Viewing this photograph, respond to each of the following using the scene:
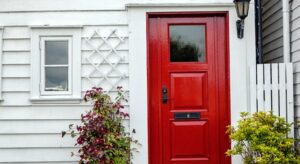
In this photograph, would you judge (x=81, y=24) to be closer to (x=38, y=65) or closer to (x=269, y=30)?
(x=38, y=65)

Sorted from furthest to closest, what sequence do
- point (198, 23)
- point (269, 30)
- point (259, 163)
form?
1. point (269, 30)
2. point (198, 23)
3. point (259, 163)

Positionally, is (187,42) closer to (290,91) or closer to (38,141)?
(290,91)

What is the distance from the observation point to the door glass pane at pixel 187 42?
5133 millimetres

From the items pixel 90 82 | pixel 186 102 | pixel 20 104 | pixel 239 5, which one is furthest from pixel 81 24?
pixel 239 5

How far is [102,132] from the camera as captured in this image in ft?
15.1

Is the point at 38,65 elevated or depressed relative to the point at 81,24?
depressed

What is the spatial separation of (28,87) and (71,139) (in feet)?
2.74

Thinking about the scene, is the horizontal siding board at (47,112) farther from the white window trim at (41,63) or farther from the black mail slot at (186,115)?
the black mail slot at (186,115)

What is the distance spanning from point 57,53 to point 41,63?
230 millimetres

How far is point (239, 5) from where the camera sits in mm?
4820

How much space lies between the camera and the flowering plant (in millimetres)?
4500

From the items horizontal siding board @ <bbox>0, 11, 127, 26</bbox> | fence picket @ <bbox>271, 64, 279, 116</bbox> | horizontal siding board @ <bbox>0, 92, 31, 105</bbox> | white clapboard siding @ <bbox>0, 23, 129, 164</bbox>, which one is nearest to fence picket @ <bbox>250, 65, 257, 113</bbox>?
fence picket @ <bbox>271, 64, 279, 116</bbox>

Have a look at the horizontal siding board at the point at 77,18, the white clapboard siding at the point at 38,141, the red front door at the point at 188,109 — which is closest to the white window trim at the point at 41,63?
the horizontal siding board at the point at 77,18

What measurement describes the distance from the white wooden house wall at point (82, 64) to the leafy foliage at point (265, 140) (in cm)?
48
